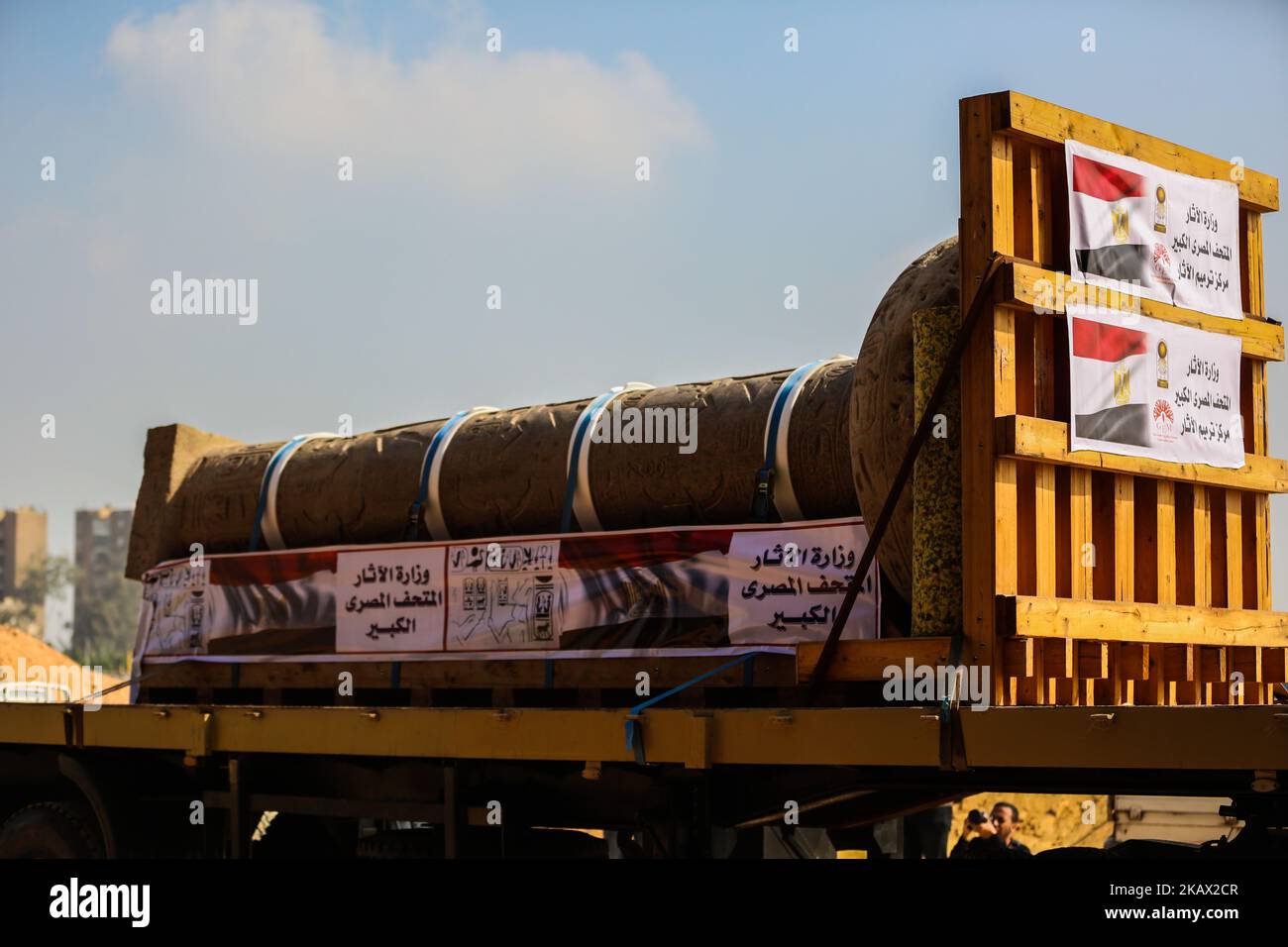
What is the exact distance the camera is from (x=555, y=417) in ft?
28.3

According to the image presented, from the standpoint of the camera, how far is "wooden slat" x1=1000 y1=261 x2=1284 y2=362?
573cm

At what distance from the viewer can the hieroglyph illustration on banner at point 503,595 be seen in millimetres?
8180

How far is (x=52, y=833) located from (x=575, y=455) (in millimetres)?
3683

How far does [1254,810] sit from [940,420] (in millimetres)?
1748

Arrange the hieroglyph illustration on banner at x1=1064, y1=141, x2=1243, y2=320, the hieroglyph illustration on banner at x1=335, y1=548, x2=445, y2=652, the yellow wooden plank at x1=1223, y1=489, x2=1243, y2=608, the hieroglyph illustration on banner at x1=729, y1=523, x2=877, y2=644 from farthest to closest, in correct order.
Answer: the hieroglyph illustration on banner at x1=335, y1=548, x2=445, y2=652, the hieroglyph illustration on banner at x1=729, y1=523, x2=877, y2=644, the yellow wooden plank at x1=1223, y1=489, x2=1243, y2=608, the hieroglyph illustration on banner at x1=1064, y1=141, x2=1243, y2=320

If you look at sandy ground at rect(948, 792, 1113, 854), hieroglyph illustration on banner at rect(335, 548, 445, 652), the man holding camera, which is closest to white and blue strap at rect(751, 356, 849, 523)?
hieroglyph illustration on banner at rect(335, 548, 445, 652)

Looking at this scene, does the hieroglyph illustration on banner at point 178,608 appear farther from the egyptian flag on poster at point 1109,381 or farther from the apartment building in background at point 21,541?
the apartment building in background at point 21,541

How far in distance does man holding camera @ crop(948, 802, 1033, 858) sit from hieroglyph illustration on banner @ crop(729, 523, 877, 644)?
245 cm

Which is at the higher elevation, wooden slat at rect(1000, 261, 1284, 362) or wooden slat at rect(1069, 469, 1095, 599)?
wooden slat at rect(1000, 261, 1284, 362)

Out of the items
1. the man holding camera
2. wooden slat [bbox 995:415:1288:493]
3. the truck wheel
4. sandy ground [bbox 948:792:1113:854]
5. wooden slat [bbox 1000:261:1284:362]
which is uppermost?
wooden slat [bbox 1000:261:1284:362]

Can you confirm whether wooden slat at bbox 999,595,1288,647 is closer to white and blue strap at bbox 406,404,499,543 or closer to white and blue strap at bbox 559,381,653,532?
white and blue strap at bbox 559,381,653,532

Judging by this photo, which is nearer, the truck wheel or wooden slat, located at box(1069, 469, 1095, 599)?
wooden slat, located at box(1069, 469, 1095, 599)
